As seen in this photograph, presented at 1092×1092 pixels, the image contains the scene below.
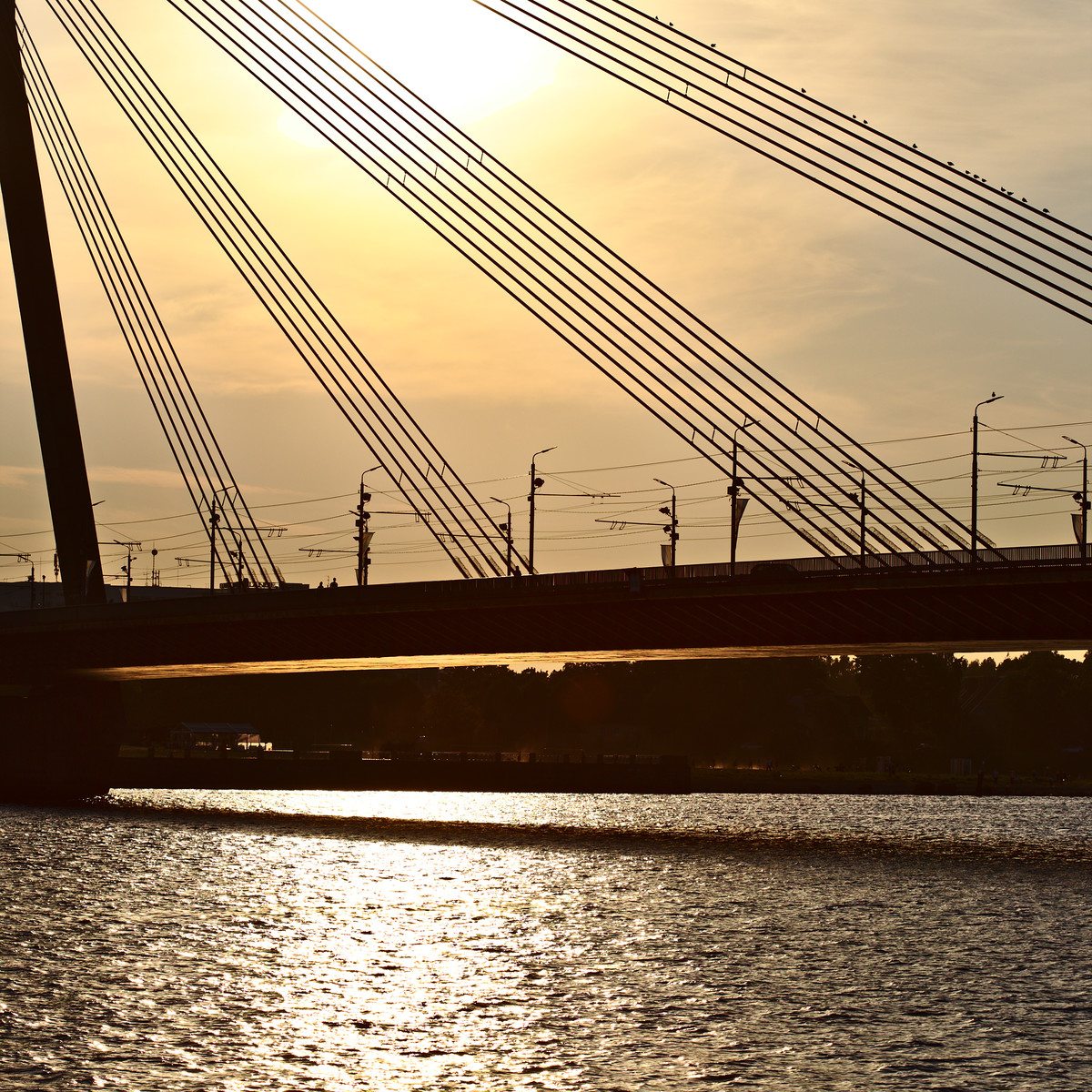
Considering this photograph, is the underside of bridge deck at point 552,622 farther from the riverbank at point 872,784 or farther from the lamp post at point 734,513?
the riverbank at point 872,784

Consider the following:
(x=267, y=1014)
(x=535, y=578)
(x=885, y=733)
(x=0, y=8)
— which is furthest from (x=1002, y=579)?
(x=885, y=733)

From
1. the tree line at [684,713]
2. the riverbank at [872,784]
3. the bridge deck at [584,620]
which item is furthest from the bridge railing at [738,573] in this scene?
the tree line at [684,713]

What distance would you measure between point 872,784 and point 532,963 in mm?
101734

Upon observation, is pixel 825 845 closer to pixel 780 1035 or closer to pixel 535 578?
pixel 535 578

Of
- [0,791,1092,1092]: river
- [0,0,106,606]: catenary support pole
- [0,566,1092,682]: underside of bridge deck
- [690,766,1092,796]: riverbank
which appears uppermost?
[0,0,106,606]: catenary support pole

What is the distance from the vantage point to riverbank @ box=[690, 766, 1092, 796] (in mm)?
123438

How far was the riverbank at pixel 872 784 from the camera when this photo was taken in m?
123

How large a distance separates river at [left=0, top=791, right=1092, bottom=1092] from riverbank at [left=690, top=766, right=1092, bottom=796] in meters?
64.0

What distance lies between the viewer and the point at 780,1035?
23.4 meters

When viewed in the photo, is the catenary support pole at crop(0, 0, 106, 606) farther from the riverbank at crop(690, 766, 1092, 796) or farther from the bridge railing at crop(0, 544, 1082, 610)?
the riverbank at crop(690, 766, 1092, 796)

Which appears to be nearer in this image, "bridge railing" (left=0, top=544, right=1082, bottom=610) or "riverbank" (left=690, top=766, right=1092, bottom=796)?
"bridge railing" (left=0, top=544, right=1082, bottom=610)

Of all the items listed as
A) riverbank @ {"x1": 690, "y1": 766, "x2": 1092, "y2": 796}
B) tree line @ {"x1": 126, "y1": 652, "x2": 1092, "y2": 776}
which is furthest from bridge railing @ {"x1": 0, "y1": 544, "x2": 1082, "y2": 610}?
tree line @ {"x1": 126, "y1": 652, "x2": 1092, "y2": 776}

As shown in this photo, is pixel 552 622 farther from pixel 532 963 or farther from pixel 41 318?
pixel 532 963

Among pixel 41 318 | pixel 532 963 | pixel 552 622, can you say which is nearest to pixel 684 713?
pixel 552 622
